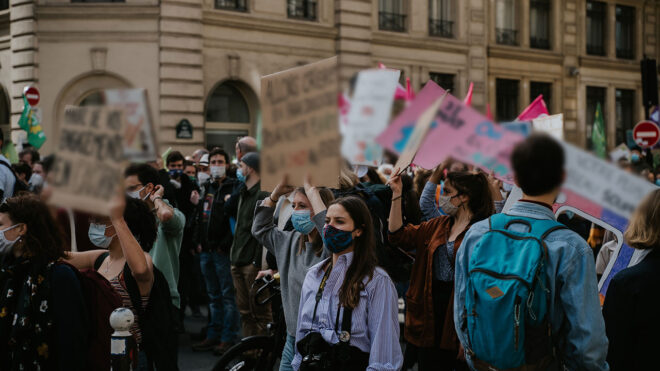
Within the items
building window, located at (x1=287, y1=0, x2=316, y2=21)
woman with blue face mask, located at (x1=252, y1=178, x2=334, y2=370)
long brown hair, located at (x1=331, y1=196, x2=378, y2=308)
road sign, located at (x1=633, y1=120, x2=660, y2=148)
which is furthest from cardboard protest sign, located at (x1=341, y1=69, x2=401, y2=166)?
building window, located at (x1=287, y1=0, x2=316, y2=21)

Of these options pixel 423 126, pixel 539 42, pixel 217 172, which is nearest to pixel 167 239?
pixel 217 172

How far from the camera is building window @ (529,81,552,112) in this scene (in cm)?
2584

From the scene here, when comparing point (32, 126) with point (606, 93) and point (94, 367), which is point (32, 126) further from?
point (606, 93)

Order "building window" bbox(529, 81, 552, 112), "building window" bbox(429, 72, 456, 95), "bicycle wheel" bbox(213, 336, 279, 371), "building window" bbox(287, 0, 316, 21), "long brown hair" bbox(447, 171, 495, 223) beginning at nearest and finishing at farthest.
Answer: "long brown hair" bbox(447, 171, 495, 223)
"bicycle wheel" bbox(213, 336, 279, 371)
"building window" bbox(287, 0, 316, 21)
"building window" bbox(429, 72, 456, 95)
"building window" bbox(529, 81, 552, 112)

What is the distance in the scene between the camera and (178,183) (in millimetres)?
9750

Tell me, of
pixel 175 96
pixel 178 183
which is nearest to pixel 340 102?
pixel 178 183

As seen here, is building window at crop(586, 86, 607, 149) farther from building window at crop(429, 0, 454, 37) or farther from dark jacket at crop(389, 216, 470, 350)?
dark jacket at crop(389, 216, 470, 350)

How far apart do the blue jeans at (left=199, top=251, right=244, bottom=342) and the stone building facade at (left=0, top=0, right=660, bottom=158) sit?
5.50m

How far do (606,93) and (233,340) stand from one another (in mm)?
23241

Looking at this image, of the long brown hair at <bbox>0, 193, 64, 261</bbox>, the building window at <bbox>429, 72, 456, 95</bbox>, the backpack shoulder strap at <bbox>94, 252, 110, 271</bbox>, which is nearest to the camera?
the long brown hair at <bbox>0, 193, 64, 261</bbox>

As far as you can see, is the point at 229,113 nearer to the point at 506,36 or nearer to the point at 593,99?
Answer: the point at 506,36

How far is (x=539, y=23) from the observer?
87.0 feet

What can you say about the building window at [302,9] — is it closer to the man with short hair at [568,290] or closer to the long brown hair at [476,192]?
the long brown hair at [476,192]

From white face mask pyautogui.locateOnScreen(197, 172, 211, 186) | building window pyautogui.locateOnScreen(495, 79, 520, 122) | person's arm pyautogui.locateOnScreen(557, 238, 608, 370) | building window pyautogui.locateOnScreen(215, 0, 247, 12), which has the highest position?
building window pyautogui.locateOnScreen(215, 0, 247, 12)
